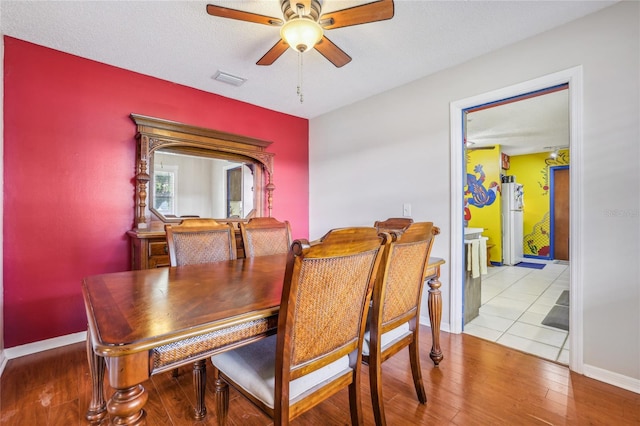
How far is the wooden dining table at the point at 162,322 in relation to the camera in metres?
0.79

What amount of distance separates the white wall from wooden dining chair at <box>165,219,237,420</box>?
5.79 ft

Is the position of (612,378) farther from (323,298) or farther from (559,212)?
(559,212)

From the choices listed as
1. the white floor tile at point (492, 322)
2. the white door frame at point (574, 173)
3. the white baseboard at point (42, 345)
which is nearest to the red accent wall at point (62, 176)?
the white baseboard at point (42, 345)

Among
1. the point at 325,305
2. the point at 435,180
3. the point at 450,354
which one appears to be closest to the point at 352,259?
the point at 325,305

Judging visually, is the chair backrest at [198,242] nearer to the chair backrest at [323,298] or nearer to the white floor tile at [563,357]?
the chair backrest at [323,298]

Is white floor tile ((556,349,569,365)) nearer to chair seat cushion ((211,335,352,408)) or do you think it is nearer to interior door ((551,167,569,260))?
chair seat cushion ((211,335,352,408))

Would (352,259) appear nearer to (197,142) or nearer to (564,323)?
(197,142)

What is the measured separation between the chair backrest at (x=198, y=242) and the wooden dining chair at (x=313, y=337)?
0.90 metres

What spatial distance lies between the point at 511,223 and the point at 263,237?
5.75 metres

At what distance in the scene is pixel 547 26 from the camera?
81.3 inches

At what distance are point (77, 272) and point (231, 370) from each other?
7.02 feet

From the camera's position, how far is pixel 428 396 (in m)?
1.71

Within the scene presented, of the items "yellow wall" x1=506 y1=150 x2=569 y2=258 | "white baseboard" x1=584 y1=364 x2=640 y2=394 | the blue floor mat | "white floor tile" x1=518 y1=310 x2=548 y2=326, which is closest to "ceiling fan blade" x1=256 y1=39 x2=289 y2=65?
Result: "white baseboard" x1=584 y1=364 x2=640 y2=394

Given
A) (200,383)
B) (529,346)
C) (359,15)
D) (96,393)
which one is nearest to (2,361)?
(96,393)
